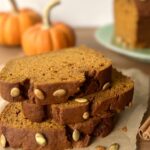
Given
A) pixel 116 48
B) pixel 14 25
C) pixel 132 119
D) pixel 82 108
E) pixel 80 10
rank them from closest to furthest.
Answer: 1. pixel 82 108
2. pixel 132 119
3. pixel 116 48
4. pixel 14 25
5. pixel 80 10

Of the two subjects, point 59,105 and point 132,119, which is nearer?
point 59,105

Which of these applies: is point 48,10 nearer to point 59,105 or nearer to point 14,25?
point 14,25

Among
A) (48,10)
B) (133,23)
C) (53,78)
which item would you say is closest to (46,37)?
(48,10)

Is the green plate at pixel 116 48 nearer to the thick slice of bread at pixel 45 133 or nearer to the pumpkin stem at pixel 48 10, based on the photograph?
→ the pumpkin stem at pixel 48 10

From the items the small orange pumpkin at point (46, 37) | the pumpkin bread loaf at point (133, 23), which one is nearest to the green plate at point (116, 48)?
the pumpkin bread loaf at point (133, 23)

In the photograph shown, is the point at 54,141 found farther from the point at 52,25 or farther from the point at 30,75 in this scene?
the point at 52,25

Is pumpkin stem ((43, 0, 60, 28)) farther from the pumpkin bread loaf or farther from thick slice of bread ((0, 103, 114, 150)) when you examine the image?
thick slice of bread ((0, 103, 114, 150))

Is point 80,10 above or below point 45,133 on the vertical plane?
above
